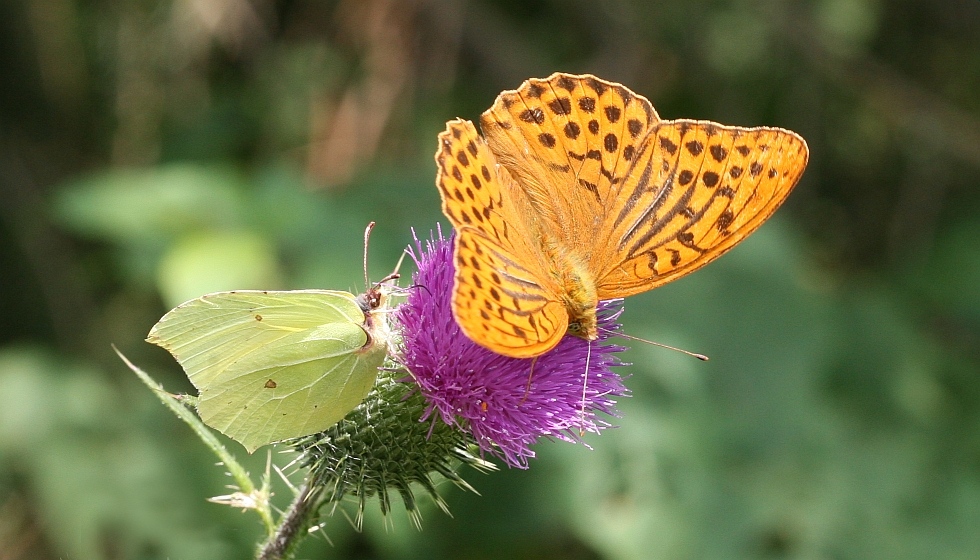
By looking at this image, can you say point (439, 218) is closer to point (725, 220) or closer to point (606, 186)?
point (606, 186)

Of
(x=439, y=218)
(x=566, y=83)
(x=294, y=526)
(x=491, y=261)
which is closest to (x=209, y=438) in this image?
(x=294, y=526)

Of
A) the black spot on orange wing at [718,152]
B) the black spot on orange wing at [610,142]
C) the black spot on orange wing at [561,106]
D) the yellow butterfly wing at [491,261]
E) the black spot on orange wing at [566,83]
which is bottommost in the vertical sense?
the yellow butterfly wing at [491,261]

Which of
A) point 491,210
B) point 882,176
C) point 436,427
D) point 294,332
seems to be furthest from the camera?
point 882,176

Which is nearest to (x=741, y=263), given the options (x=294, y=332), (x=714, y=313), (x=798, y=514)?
(x=714, y=313)

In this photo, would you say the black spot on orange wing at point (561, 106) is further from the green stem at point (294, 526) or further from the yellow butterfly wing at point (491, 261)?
the green stem at point (294, 526)

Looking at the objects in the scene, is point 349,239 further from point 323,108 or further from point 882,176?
point 882,176

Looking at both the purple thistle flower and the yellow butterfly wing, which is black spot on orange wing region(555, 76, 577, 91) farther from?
the purple thistle flower

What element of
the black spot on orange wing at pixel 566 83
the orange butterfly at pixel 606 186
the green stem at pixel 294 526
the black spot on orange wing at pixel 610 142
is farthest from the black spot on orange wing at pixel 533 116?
the green stem at pixel 294 526
